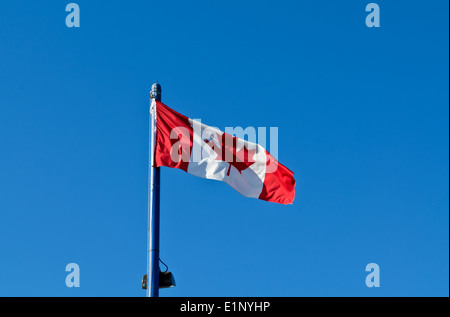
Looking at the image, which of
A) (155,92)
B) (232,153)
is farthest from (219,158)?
(155,92)

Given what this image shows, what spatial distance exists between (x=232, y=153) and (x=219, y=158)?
1.62 feet

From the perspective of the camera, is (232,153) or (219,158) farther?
(232,153)

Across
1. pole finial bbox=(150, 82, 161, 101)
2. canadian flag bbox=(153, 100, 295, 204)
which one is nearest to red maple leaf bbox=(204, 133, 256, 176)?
canadian flag bbox=(153, 100, 295, 204)

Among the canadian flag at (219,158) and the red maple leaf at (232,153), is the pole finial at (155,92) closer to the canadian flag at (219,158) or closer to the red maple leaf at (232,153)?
the canadian flag at (219,158)

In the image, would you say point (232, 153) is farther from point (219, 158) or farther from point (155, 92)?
point (155, 92)

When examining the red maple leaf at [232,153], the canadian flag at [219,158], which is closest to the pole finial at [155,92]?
the canadian flag at [219,158]

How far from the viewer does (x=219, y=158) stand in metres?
23.0

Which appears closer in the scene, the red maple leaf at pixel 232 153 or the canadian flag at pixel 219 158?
the canadian flag at pixel 219 158

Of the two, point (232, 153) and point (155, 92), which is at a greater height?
point (155, 92)

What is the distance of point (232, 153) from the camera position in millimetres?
23344

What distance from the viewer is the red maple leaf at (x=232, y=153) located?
23125 millimetres

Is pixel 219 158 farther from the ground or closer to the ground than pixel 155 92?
closer to the ground
